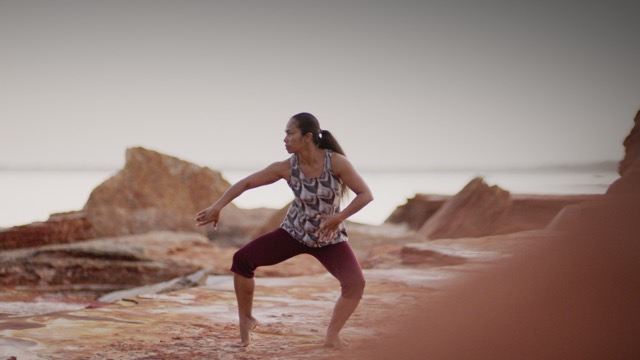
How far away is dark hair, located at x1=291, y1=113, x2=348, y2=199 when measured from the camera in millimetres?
3939

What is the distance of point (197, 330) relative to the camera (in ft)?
14.9

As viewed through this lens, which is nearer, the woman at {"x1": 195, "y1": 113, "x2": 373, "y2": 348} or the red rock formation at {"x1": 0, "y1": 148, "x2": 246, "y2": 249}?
the woman at {"x1": 195, "y1": 113, "x2": 373, "y2": 348}

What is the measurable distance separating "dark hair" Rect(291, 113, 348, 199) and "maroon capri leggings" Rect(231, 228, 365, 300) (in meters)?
0.32

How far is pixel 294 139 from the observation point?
3912 mm

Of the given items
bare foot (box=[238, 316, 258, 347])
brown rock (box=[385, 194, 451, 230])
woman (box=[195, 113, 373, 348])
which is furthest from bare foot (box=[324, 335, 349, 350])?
brown rock (box=[385, 194, 451, 230])

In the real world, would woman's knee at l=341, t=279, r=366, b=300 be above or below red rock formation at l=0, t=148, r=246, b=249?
below

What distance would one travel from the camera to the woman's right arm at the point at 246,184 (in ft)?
13.2

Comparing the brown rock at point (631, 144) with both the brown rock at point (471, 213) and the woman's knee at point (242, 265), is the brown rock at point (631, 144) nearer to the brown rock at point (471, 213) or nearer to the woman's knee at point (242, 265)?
the woman's knee at point (242, 265)

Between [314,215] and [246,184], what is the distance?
1.58ft

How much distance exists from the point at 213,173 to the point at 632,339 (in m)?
13.4

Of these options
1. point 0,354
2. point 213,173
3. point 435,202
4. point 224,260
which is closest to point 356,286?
point 0,354

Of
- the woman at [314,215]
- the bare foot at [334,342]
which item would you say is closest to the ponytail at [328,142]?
the woman at [314,215]

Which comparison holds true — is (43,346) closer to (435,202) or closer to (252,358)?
(252,358)

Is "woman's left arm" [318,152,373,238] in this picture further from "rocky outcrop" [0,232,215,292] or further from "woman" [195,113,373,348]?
"rocky outcrop" [0,232,215,292]
